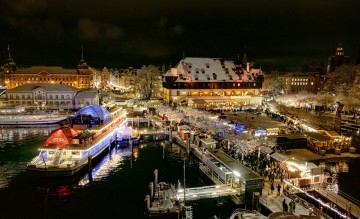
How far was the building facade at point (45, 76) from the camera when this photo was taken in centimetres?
9656

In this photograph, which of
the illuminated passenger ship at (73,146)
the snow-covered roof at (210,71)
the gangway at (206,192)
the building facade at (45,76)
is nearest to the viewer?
the gangway at (206,192)

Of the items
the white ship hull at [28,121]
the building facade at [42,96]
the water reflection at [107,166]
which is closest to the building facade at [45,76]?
the building facade at [42,96]

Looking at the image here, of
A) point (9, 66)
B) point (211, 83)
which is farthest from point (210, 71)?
point (9, 66)

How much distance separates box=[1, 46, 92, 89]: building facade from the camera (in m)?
96.6

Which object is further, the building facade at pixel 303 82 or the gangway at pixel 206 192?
the building facade at pixel 303 82

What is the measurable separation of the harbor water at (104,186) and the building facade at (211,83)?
30264 millimetres

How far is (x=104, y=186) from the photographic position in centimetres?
2667

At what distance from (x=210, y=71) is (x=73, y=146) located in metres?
47.0

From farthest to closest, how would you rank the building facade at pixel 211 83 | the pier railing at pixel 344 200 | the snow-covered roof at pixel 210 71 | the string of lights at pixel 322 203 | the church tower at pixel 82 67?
1. the church tower at pixel 82 67
2. the snow-covered roof at pixel 210 71
3. the building facade at pixel 211 83
4. the pier railing at pixel 344 200
5. the string of lights at pixel 322 203

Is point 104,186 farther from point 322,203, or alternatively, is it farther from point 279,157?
point 322,203

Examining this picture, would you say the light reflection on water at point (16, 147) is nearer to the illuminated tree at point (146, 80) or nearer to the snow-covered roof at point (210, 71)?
the illuminated tree at point (146, 80)

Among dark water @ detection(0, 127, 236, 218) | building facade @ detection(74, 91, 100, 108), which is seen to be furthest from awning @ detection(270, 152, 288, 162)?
building facade @ detection(74, 91, 100, 108)

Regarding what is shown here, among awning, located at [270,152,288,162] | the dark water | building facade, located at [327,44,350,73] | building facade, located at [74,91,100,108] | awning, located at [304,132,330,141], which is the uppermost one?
building facade, located at [327,44,350,73]

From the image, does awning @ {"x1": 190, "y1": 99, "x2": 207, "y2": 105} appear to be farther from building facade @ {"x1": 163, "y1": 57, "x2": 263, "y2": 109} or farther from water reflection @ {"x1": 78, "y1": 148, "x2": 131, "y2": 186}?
water reflection @ {"x1": 78, "y1": 148, "x2": 131, "y2": 186}
